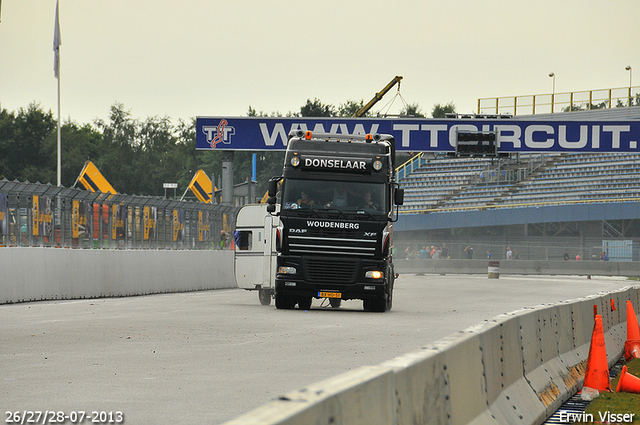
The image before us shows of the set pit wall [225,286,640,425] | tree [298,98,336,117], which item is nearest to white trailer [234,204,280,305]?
pit wall [225,286,640,425]

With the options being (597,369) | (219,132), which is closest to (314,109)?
(219,132)

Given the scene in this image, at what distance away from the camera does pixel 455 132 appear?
4156 cm

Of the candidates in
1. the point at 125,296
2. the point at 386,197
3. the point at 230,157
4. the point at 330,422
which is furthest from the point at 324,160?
the point at 230,157

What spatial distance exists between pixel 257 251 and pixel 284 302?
2.83m

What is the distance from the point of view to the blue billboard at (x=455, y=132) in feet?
136

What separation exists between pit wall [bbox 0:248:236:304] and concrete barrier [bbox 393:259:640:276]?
24.6 meters

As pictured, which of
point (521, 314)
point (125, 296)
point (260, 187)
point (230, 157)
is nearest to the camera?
point (521, 314)

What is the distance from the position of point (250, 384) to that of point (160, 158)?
124 metres

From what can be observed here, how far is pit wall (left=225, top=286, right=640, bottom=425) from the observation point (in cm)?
349

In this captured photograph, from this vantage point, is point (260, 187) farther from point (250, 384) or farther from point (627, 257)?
point (250, 384)

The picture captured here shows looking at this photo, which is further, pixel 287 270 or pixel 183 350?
pixel 287 270

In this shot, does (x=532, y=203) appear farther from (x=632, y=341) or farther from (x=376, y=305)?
(x=632, y=341)

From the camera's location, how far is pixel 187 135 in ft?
456

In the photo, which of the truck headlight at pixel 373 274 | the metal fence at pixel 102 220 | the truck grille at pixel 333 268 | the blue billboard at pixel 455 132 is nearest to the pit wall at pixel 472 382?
the truck headlight at pixel 373 274
